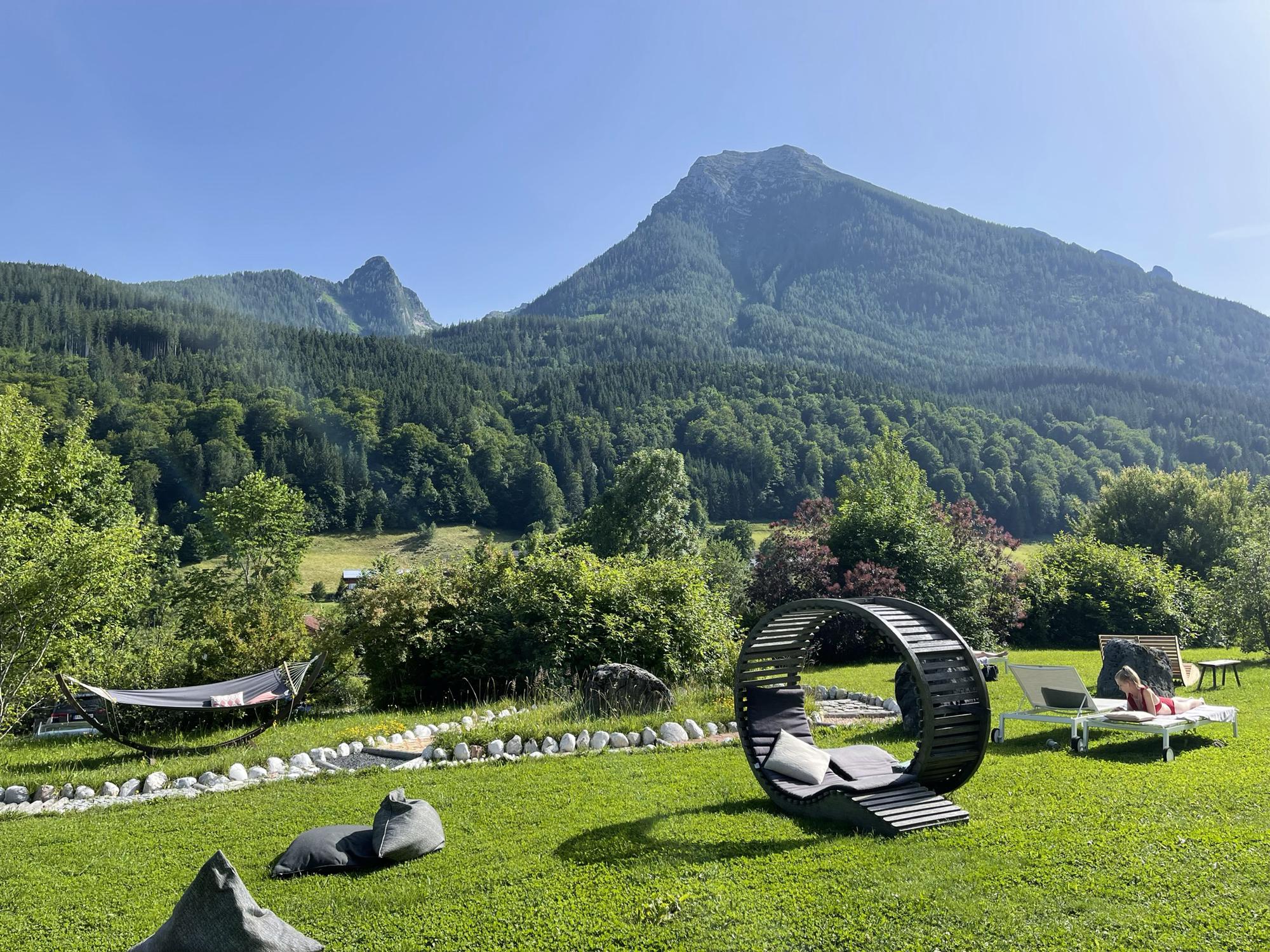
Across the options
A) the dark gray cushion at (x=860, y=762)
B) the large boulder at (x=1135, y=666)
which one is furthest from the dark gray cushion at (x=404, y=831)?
the large boulder at (x=1135, y=666)

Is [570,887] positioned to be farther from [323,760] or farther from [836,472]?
[836,472]

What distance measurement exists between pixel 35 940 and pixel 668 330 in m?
141

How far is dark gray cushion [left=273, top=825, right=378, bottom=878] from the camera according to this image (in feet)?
15.7

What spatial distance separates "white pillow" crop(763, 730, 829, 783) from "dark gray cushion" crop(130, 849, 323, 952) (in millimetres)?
3252

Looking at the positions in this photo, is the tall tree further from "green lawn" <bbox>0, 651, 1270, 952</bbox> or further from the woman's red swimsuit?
the woman's red swimsuit

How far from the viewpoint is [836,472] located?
70125mm

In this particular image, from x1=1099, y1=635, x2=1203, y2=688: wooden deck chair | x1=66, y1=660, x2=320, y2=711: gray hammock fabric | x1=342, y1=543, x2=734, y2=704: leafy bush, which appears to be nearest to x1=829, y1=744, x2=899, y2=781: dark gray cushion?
x1=342, y1=543, x2=734, y2=704: leafy bush

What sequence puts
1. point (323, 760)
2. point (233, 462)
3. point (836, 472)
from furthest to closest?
point (836, 472) → point (233, 462) → point (323, 760)

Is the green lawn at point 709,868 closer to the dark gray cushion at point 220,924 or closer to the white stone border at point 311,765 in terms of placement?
the dark gray cushion at point 220,924

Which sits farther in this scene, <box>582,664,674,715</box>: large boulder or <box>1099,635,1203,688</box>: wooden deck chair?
<box>1099,635,1203,688</box>: wooden deck chair

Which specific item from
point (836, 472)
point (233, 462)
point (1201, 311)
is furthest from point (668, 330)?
point (1201, 311)

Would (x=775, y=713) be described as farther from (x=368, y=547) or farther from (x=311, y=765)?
(x=368, y=547)

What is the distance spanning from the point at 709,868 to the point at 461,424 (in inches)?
2792

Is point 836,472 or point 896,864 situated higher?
point 836,472
